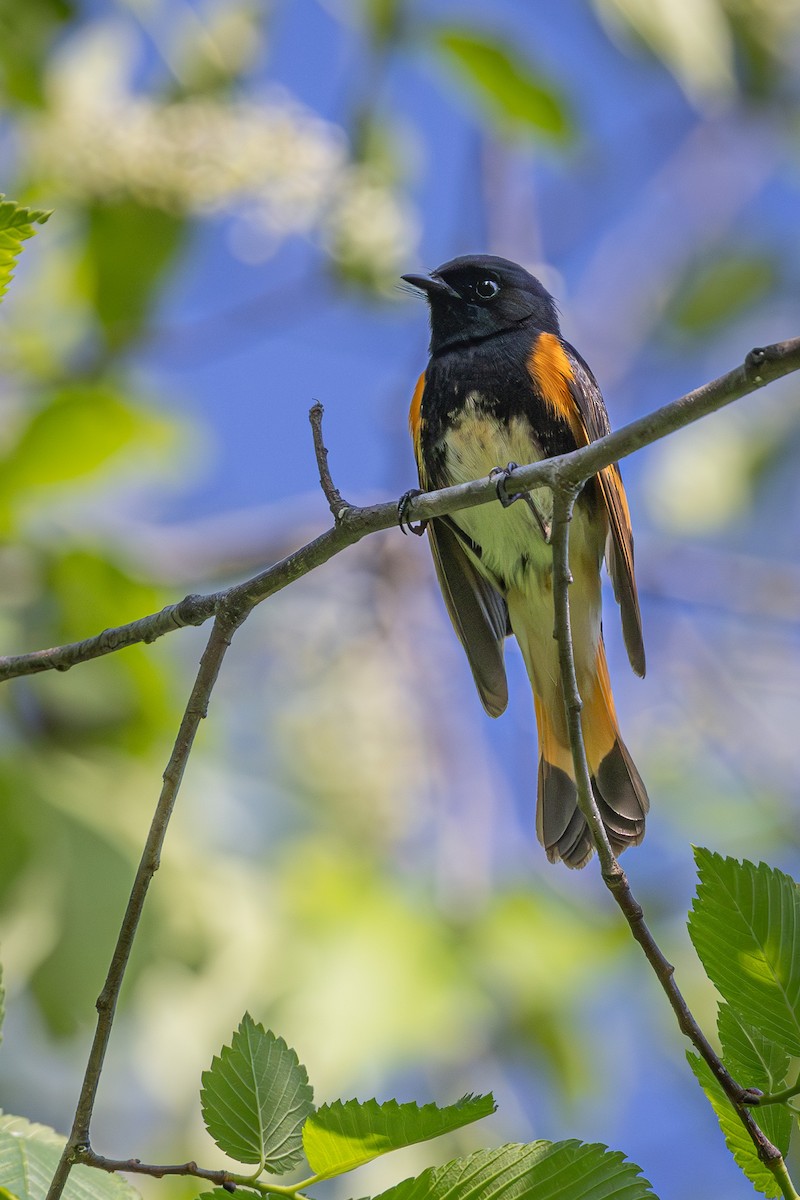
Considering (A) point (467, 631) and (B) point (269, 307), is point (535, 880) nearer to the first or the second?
(A) point (467, 631)

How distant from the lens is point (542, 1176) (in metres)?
1.37

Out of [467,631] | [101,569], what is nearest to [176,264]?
[101,569]

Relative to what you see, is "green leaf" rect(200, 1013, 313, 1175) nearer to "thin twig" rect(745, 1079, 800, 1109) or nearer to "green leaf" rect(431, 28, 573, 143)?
"thin twig" rect(745, 1079, 800, 1109)

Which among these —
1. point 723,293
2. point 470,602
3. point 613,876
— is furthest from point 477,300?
point 723,293

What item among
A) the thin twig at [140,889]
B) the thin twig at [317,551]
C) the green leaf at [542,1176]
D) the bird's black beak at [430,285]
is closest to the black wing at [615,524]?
the bird's black beak at [430,285]

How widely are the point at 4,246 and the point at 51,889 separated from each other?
2.25 meters

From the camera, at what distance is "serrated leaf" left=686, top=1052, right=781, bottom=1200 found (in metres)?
1.40

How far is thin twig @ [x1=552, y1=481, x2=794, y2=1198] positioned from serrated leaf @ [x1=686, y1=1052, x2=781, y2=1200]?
2 centimetres

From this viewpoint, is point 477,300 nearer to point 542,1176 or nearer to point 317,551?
point 317,551

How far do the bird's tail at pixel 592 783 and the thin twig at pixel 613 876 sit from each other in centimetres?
87

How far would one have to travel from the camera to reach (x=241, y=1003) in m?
3.82

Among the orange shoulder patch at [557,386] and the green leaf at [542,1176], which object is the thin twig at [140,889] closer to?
the green leaf at [542,1176]

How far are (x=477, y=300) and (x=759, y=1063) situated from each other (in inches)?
102

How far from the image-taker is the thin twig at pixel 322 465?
79.1 inches
